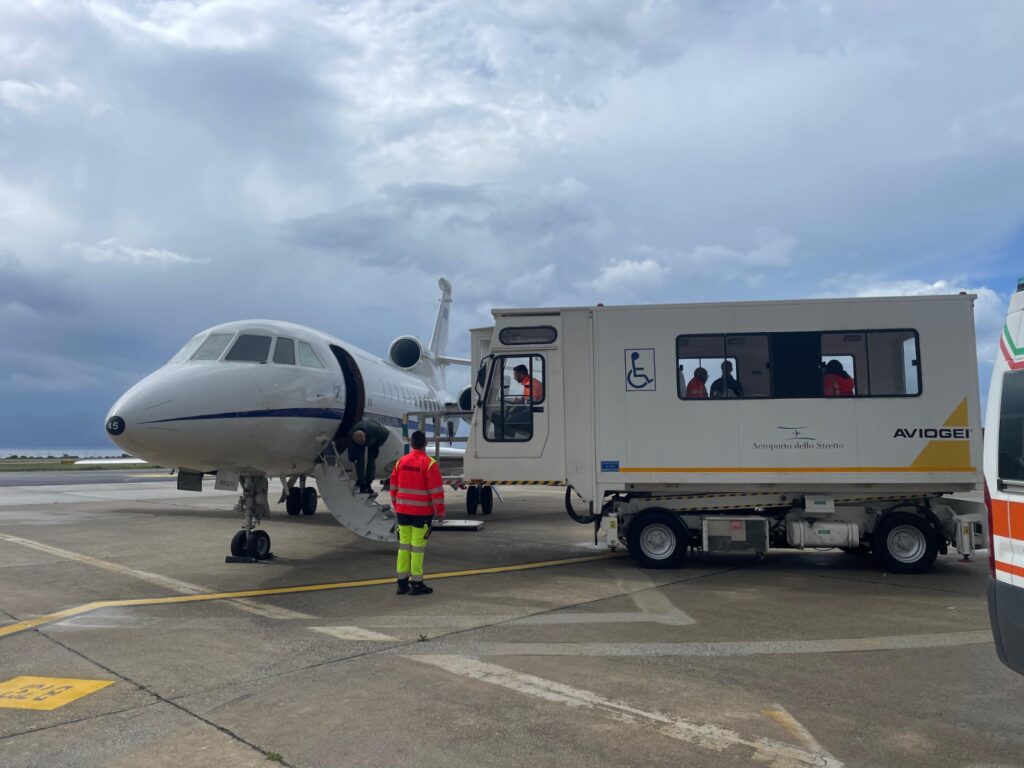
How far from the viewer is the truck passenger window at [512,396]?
10.2 m

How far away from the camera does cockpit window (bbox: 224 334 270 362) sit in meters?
10.3

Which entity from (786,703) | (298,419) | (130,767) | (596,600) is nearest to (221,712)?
(130,767)

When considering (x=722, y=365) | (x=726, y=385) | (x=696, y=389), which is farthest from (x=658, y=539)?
(x=722, y=365)

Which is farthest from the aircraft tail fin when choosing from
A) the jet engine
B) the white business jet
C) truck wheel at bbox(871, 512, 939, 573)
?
truck wheel at bbox(871, 512, 939, 573)

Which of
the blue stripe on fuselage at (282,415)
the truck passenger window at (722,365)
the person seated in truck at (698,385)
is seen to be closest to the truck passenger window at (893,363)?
the truck passenger window at (722,365)

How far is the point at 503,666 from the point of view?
217 inches

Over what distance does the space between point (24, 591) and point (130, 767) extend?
6.18m

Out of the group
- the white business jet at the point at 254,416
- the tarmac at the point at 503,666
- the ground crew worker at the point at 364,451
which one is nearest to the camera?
the tarmac at the point at 503,666

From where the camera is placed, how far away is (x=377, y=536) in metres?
11.2

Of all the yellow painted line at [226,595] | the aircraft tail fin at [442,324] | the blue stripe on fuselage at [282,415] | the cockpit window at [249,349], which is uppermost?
the aircraft tail fin at [442,324]

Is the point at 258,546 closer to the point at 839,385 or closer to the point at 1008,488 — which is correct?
the point at 839,385

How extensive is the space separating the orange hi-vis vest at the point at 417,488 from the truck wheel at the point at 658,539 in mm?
3030

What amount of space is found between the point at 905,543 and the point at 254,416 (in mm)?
9008

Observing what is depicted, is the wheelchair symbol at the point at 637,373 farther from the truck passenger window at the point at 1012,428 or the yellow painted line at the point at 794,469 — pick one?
the truck passenger window at the point at 1012,428
